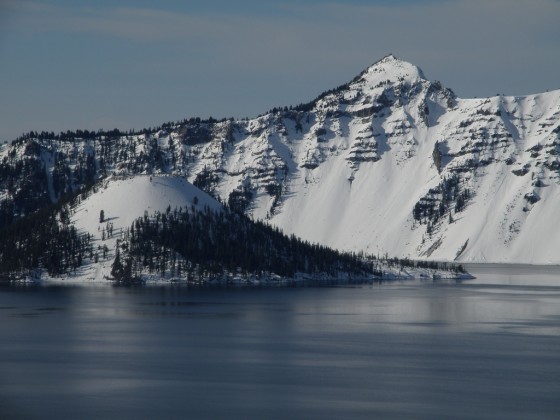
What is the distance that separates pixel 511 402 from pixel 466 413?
609cm

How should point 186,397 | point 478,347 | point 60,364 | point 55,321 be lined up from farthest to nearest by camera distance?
point 55,321, point 478,347, point 60,364, point 186,397

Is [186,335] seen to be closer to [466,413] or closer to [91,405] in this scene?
[91,405]

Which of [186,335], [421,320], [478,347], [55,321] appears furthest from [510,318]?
[55,321]

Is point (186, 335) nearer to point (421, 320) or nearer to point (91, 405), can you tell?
point (421, 320)

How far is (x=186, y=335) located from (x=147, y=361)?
23806 mm

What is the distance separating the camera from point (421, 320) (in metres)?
146

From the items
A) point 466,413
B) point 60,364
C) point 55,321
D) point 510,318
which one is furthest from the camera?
point 510,318

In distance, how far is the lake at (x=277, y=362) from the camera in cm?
7631

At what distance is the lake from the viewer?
76312 mm

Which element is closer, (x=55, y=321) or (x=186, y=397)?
(x=186, y=397)

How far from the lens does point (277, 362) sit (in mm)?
99562

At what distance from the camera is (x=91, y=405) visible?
76.2m

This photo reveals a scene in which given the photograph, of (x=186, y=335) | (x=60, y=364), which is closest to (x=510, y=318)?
(x=186, y=335)

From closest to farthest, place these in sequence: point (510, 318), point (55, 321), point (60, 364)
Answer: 1. point (60, 364)
2. point (55, 321)
3. point (510, 318)
